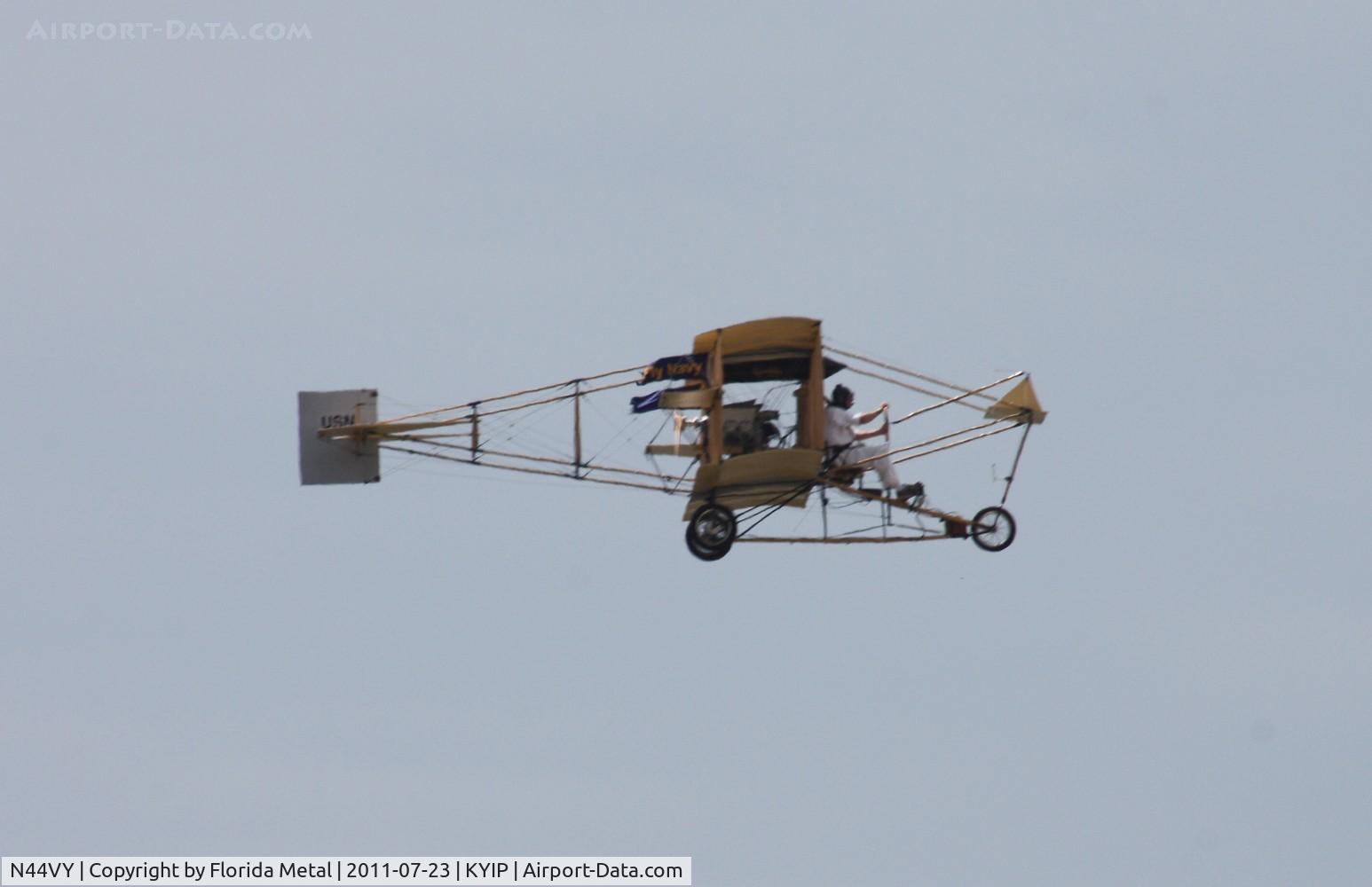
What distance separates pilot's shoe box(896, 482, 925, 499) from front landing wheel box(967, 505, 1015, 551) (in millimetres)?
945

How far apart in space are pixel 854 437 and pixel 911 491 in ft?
3.87

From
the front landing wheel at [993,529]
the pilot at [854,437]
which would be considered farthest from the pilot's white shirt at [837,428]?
the front landing wheel at [993,529]

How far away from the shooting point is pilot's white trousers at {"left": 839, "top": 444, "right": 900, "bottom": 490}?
29.1m

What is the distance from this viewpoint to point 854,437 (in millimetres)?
29203

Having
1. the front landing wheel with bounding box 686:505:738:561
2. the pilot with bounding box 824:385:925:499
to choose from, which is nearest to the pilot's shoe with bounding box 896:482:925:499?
the pilot with bounding box 824:385:925:499

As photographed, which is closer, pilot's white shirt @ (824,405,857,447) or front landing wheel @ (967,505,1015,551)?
pilot's white shirt @ (824,405,857,447)

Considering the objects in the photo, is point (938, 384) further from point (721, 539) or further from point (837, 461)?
point (721, 539)

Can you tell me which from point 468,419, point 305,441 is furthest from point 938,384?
point 305,441

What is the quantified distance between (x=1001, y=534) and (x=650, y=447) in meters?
5.23

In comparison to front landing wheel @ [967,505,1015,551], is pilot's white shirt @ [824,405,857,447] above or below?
above

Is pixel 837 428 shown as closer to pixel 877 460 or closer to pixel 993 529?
pixel 877 460

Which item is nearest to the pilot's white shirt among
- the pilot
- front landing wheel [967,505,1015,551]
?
the pilot

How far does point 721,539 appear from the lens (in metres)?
28.8

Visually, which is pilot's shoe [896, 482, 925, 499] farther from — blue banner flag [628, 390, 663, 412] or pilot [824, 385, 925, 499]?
blue banner flag [628, 390, 663, 412]
